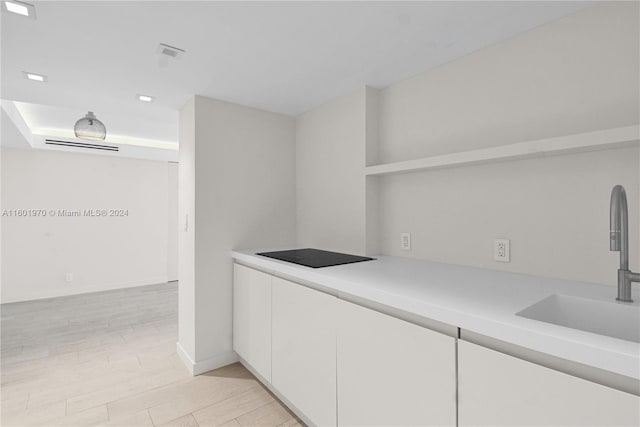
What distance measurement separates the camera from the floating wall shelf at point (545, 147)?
1186mm

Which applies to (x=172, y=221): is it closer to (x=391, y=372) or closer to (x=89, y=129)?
(x=89, y=129)

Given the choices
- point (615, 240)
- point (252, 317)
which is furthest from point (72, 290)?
point (615, 240)

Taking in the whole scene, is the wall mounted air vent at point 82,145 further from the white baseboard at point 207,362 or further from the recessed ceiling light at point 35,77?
the white baseboard at point 207,362

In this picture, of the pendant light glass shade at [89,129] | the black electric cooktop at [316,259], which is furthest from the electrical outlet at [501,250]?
the pendant light glass shade at [89,129]

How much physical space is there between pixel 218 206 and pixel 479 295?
6.56 feet

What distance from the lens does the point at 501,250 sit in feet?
5.49

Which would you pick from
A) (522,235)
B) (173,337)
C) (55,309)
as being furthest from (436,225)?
(55,309)

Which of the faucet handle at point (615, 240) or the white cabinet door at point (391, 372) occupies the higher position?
the faucet handle at point (615, 240)

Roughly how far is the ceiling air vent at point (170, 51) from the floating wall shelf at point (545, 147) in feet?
4.84

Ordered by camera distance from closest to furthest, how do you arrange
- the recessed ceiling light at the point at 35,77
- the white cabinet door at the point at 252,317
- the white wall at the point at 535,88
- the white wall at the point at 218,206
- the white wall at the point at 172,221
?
the white wall at the point at 535,88 < the recessed ceiling light at the point at 35,77 < the white cabinet door at the point at 252,317 < the white wall at the point at 218,206 < the white wall at the point at 172,221

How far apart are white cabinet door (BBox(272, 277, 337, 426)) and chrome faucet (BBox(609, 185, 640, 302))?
43.4 inches

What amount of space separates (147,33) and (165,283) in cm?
477

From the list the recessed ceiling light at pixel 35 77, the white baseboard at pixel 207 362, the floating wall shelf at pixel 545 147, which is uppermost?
the recessed ceiling light at pixel 35 77

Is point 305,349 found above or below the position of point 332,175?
below
